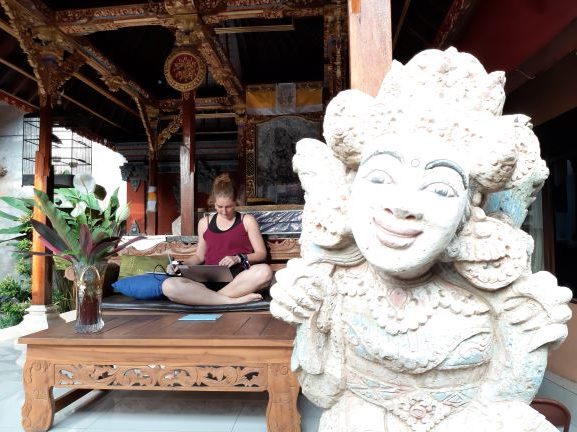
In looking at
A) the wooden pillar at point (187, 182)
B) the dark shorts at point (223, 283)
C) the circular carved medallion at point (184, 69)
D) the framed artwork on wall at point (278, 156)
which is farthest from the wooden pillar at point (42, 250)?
the framed artwork on wall at point (278, 156)

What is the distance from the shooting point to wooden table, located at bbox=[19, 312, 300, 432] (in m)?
1.76

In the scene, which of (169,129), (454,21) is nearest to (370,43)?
(454,21)

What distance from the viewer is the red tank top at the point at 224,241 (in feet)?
9.68

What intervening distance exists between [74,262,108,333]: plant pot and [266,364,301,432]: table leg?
33.4 inches

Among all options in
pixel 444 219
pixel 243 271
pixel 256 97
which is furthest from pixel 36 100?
pixel 444 219

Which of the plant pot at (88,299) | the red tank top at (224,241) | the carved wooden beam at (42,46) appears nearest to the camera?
the plant pot at (88,299)

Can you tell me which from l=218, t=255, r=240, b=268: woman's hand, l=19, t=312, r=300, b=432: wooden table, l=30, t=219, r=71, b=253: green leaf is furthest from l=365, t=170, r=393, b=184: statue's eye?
l=218, t=255, r=240, b=268: woman's hand

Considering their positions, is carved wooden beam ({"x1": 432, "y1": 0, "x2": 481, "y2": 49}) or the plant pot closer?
the plant pot

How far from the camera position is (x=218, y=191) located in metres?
2.94

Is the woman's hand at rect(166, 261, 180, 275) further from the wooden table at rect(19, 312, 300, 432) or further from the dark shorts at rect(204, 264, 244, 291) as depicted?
the wooden table at rect(19, 312, 300, 432)

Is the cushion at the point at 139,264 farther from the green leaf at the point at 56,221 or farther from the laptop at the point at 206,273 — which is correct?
the green leaf at the point at 56,221

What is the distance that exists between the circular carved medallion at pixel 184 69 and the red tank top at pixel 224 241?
227 centimetres

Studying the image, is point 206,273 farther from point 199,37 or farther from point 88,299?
point 199,37

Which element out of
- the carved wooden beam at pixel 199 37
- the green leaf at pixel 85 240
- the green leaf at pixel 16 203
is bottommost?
the green leaf at pixel 85 240
